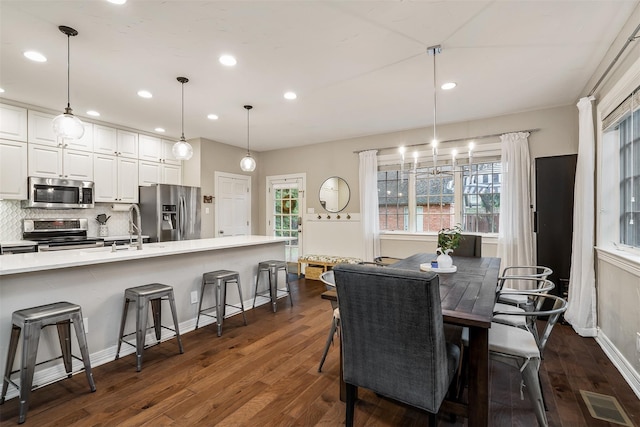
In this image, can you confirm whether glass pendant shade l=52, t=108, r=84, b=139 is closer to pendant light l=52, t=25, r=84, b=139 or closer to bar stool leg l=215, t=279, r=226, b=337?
pendant light l=52, t=25, r=84, b=139

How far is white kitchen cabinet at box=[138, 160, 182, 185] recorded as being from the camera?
16.4 ft

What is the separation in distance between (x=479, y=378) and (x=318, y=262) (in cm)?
399

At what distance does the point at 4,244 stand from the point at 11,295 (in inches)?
85.4

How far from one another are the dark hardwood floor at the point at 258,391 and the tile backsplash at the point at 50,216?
110 inches

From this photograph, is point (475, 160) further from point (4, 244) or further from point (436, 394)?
point (4, 244)

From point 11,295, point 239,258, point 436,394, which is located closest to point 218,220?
point 239,258

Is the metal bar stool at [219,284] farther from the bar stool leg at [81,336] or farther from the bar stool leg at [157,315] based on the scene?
the bar stool leg at [81,336]

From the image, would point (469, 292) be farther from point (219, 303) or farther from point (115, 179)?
point (115, 179)

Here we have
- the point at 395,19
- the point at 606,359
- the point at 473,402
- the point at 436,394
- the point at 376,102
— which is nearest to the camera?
the point at 436,394

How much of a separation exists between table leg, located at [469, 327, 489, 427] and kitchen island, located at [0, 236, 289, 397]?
2469mm

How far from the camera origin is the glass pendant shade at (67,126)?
2.37 metres

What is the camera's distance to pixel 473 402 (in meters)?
1.54

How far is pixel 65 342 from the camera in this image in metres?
2.24

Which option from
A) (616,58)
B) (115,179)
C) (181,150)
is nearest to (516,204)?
(616,58)
